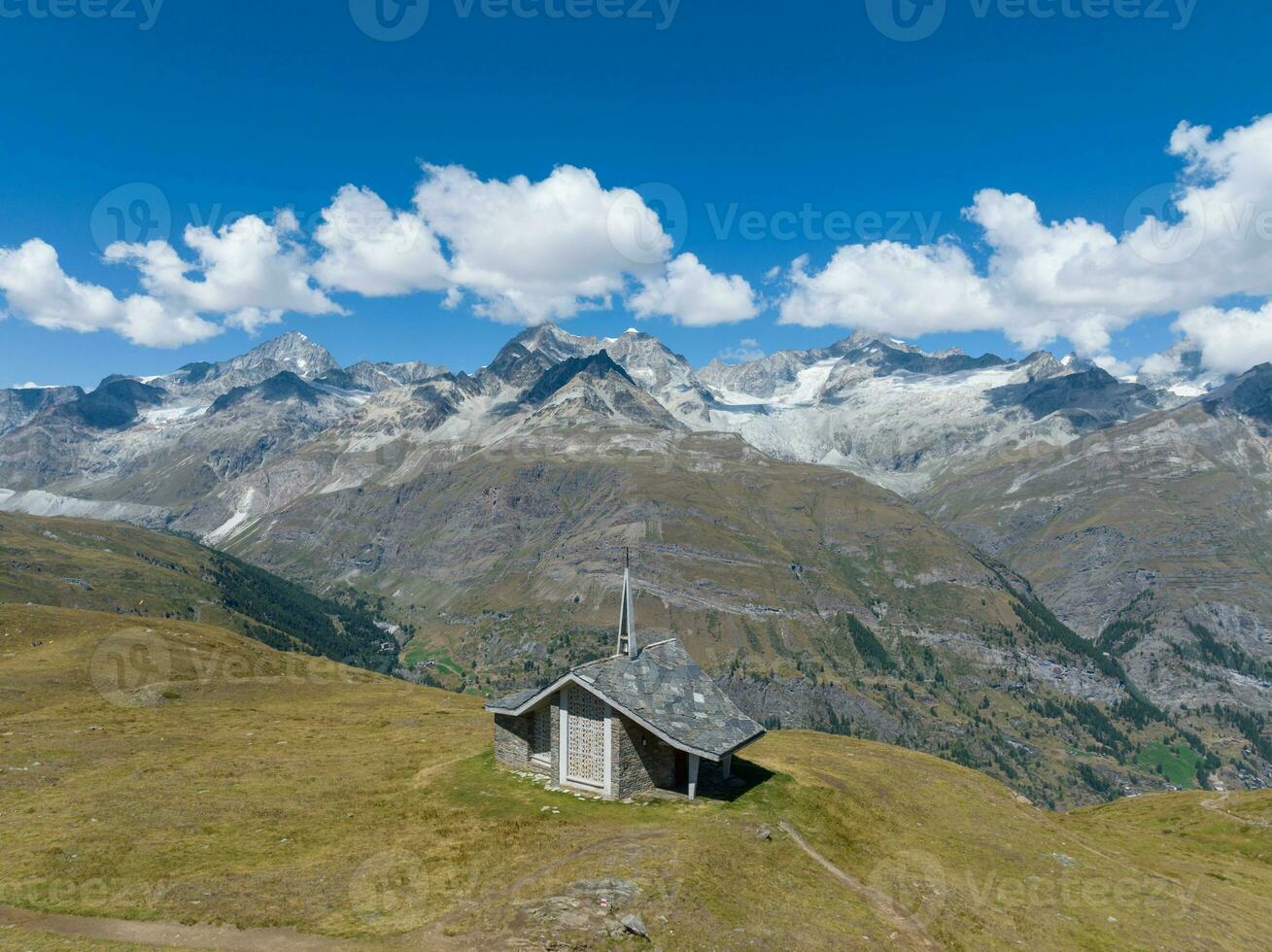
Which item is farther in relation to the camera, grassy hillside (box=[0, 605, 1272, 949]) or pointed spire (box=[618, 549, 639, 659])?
pointed spire (box=[618, 549, 639, 659])

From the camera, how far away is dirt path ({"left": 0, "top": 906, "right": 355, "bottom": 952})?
90.3 ft

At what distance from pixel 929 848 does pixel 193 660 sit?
9012cm

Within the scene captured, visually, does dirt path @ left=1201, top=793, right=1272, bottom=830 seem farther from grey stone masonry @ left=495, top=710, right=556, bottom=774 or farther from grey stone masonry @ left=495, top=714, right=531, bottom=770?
grey stone masonry @ left=495, top=714, right=531, bottom=770

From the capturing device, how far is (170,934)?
2820cm

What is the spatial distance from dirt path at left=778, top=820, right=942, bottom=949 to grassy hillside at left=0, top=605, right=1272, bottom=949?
133 millimetres

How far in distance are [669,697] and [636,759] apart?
4886 millimetres

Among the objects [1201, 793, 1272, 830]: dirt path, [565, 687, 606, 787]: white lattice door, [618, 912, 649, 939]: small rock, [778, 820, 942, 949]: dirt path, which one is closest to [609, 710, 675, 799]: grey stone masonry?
[565, 687, 606, 787]: white lattice door

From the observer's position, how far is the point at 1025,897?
41.4 meters

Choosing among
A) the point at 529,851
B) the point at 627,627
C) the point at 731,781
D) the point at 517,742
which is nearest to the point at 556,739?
the point at 517,742

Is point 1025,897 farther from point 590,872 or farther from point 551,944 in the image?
point 551,944

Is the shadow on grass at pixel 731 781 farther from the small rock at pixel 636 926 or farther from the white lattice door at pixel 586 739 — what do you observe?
the small rock at pixel 636 926

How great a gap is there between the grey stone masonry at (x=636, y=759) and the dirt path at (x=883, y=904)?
872cm

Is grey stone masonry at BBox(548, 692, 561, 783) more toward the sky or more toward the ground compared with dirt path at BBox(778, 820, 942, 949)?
more toward the sky

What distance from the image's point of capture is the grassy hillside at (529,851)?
31.2 meters
